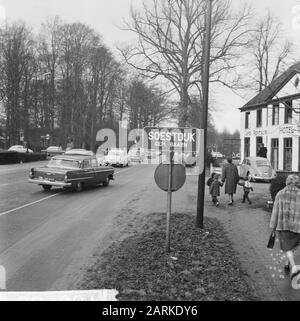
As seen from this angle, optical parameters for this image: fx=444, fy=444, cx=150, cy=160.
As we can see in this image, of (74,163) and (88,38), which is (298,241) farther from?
(74,163)

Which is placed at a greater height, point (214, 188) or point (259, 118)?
point (259, 118)

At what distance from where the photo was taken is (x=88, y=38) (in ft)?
41.7

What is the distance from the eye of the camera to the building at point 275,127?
29328 millimetres

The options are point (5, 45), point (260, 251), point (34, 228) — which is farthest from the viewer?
point (5, 45)

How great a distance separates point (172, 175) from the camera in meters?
7.57

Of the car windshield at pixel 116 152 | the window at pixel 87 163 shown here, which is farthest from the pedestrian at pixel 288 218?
the car windshield at pixel 116 152

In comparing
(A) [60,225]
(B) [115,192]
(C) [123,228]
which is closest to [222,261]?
(C) [123,228]

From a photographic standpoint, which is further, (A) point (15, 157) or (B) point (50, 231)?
(A) point (15, 157)

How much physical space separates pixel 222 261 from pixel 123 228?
134 inches

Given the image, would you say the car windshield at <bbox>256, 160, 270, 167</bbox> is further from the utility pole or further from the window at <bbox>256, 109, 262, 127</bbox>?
the utility pole

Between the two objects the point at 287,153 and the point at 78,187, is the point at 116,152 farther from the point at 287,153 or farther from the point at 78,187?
the point at 78,187

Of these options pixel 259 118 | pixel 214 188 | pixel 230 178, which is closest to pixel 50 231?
pixel 214 188

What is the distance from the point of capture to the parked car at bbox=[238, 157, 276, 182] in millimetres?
26938

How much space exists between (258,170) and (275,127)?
8403 millimetres
